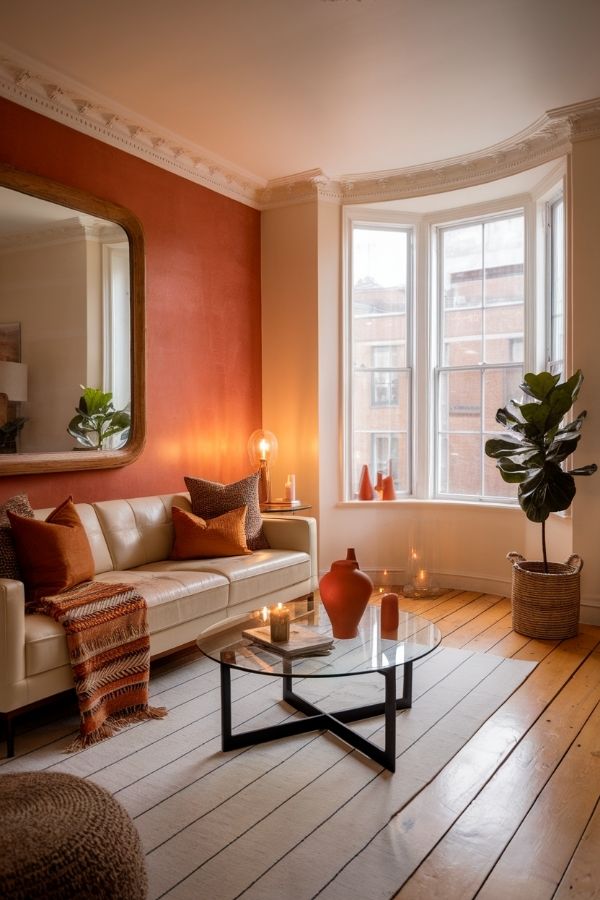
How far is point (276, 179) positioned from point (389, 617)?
3.65m

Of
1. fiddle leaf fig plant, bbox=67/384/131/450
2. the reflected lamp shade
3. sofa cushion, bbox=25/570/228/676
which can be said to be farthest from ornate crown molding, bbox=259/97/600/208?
sofa cushion, bbox=25/570/228/676

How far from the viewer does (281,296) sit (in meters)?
5.43

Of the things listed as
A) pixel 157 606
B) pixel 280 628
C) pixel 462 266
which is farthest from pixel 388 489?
pixel 280 628

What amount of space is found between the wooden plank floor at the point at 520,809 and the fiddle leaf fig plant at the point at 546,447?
3.25 feet

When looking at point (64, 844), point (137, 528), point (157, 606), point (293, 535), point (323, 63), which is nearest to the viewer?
point (64, 844)

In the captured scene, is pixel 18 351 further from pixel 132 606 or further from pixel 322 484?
pixel 322 484

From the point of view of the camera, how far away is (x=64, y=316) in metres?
3.85

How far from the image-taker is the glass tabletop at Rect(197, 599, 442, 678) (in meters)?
2.46

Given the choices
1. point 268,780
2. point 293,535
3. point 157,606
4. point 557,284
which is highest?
point 557,284

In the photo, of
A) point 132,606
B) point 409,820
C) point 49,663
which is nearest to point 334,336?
point 132,606

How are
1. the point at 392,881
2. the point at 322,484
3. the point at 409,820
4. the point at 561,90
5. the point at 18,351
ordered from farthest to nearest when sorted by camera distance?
the point at 322,484 → the point at 561,90 → the point at 18,351 → the point at 409,820 → the point at 392,881

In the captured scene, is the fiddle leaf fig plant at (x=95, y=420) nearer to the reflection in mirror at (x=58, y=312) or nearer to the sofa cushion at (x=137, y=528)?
the reflection in mirror at (x=58, y=312)

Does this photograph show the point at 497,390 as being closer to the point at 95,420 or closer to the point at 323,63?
the point at 323,63

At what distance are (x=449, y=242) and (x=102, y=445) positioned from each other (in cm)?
318
